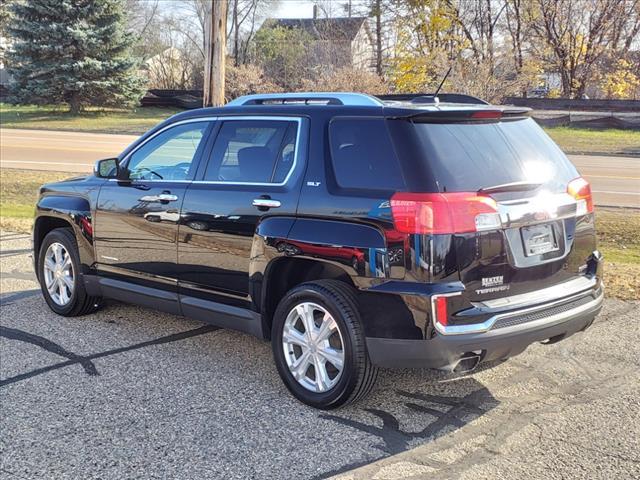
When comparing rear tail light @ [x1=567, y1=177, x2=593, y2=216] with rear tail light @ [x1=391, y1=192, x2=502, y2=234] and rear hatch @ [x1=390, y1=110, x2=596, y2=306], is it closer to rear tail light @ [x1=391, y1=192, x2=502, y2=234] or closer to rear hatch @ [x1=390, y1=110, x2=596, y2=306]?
rear hatch @ [x1=390, y1=110, x2=596, y2=306]

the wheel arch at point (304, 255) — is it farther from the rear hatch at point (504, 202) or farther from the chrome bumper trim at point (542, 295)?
the chrome bumper trim at point (542, 295)

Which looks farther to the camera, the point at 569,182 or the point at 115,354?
the point at 115,354

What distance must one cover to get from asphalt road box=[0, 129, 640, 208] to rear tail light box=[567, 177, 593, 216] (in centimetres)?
875

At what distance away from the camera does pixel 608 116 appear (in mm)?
27250

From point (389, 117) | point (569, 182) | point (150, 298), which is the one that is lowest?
point (150, 298)

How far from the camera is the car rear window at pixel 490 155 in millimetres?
3785

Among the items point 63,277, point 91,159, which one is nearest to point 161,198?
point 63,277

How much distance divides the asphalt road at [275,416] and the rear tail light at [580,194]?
1.16 meters

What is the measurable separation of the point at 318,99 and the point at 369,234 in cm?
112

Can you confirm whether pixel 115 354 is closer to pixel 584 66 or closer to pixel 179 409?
pixel 179 409

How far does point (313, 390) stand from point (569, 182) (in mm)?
2044

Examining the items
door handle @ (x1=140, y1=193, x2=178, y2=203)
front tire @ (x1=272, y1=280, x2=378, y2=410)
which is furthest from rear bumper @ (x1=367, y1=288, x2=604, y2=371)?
door handle @ (x1=140, y1=193, x2=178, y2=203)

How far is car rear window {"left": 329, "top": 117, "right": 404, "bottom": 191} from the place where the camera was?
386 centimetres

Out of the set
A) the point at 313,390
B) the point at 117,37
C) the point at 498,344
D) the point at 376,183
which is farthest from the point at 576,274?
the point at 117,37
